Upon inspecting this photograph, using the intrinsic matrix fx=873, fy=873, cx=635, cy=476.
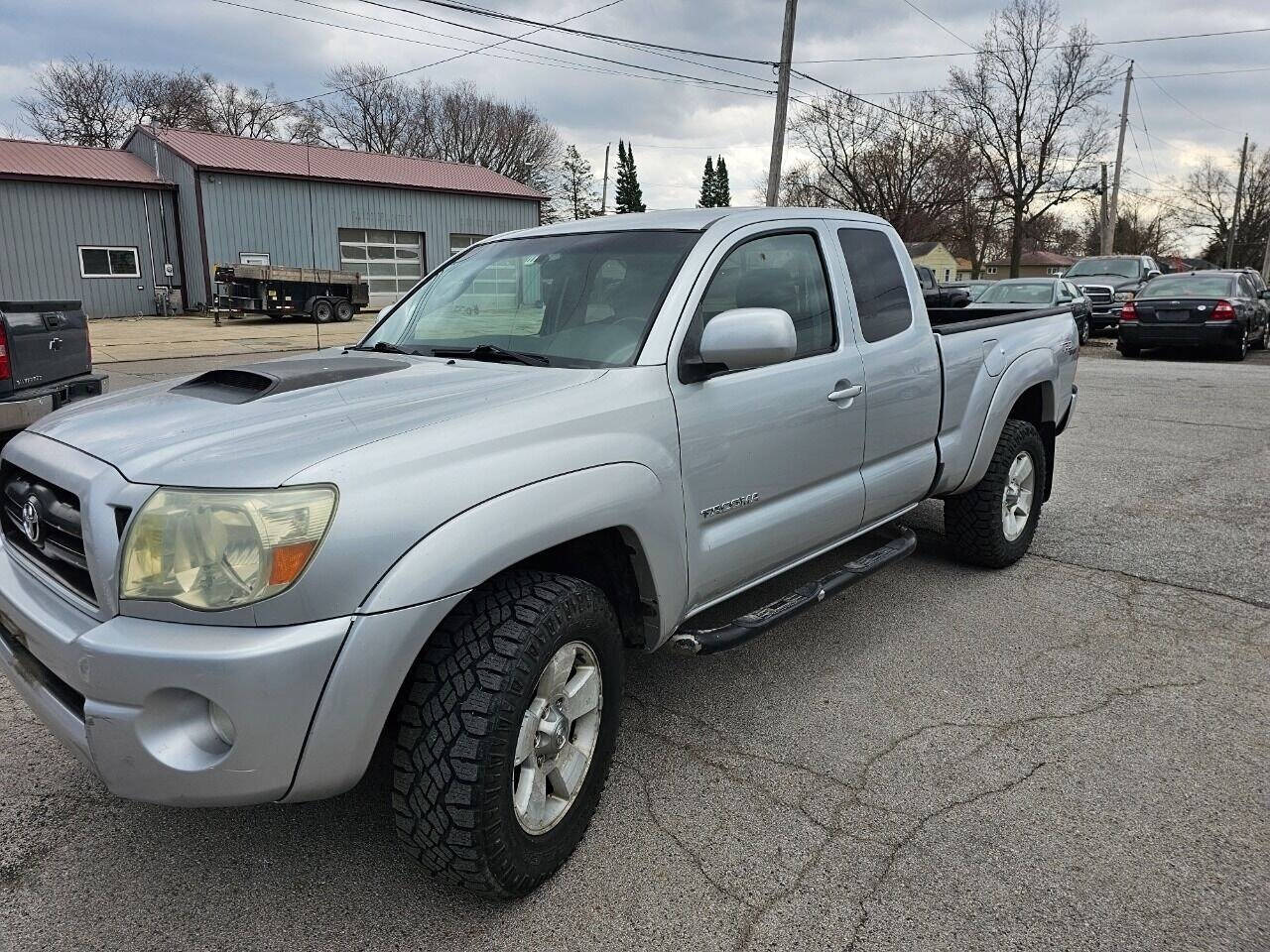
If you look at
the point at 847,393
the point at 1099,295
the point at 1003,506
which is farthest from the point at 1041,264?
the point at 847,393

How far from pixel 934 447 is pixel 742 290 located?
57.5 inches

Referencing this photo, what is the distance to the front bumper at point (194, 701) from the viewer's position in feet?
5.95

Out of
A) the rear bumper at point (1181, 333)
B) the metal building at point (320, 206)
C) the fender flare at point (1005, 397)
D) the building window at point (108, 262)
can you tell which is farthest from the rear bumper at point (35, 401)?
the building window at point (108, 262)

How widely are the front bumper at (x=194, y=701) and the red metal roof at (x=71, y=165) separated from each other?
2921cm

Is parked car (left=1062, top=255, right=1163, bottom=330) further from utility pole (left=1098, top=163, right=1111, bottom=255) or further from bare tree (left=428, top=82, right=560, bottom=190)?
bare tree (left=428, top=82, right=560, bottom=190)

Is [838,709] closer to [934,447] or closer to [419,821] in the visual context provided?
[934,447]

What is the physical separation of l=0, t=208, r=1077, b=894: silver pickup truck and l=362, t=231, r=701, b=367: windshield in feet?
0.04

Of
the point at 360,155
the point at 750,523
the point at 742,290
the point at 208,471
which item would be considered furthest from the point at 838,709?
the point at 360,155

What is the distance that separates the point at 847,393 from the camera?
341 cm

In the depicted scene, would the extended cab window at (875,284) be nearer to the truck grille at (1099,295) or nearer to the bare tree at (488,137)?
the truck grille at (1099,295)

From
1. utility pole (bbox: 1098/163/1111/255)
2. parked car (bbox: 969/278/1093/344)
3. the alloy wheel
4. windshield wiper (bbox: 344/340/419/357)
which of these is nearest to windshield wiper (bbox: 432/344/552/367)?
windshield wiper (bbox: 344/340/419/357)

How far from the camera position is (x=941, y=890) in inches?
92.0

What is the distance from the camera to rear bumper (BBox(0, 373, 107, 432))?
547 cm

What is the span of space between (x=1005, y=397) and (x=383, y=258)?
29.6 metres
